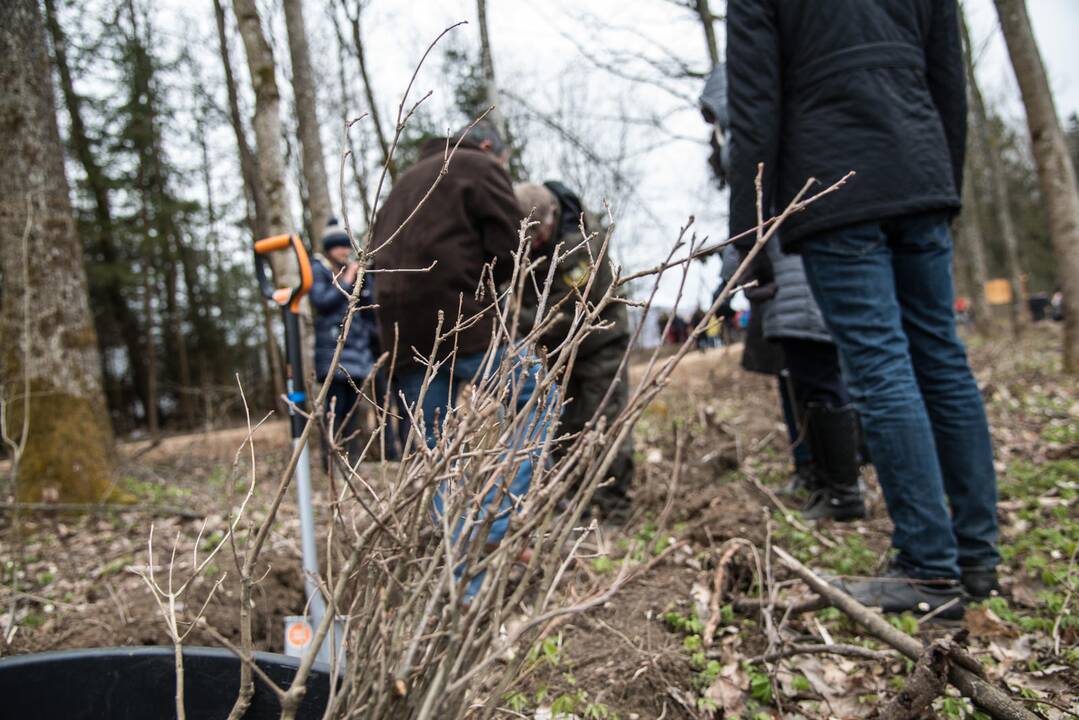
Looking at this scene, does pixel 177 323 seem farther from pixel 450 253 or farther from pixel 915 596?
pixel 915 596

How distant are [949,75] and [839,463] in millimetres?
1562

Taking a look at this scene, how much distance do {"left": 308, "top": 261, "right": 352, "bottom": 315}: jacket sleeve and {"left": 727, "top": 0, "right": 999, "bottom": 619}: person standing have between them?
359cm

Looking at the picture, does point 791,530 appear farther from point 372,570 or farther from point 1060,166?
point 1060,166

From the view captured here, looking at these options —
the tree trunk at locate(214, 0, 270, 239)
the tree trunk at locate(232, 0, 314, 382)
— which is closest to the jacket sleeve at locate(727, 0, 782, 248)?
the tree trunk at locate(232, 0, 314, 382)

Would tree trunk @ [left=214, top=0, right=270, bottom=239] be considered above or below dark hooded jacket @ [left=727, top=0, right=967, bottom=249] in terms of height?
above

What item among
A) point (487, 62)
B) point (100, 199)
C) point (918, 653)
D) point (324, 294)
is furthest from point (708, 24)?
point (100, 199)

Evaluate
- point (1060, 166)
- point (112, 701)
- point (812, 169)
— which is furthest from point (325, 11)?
point (112, 701)

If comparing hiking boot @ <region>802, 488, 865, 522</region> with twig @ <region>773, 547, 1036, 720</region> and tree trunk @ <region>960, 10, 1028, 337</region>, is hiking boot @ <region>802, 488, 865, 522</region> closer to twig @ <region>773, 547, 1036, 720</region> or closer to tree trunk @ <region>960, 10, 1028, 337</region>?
twig @ <region>773, 547, 1036, 720</region>

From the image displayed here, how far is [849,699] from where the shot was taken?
1674 millimetres

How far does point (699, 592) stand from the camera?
7.29 ft

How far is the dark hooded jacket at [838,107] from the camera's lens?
2012mm

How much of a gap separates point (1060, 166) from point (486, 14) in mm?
7269

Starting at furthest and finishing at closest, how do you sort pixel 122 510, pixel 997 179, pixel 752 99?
1. pixel 997 179
2. pixel 122 510
3. pixel 752 99

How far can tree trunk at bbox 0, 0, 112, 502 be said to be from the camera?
14.0 ft
